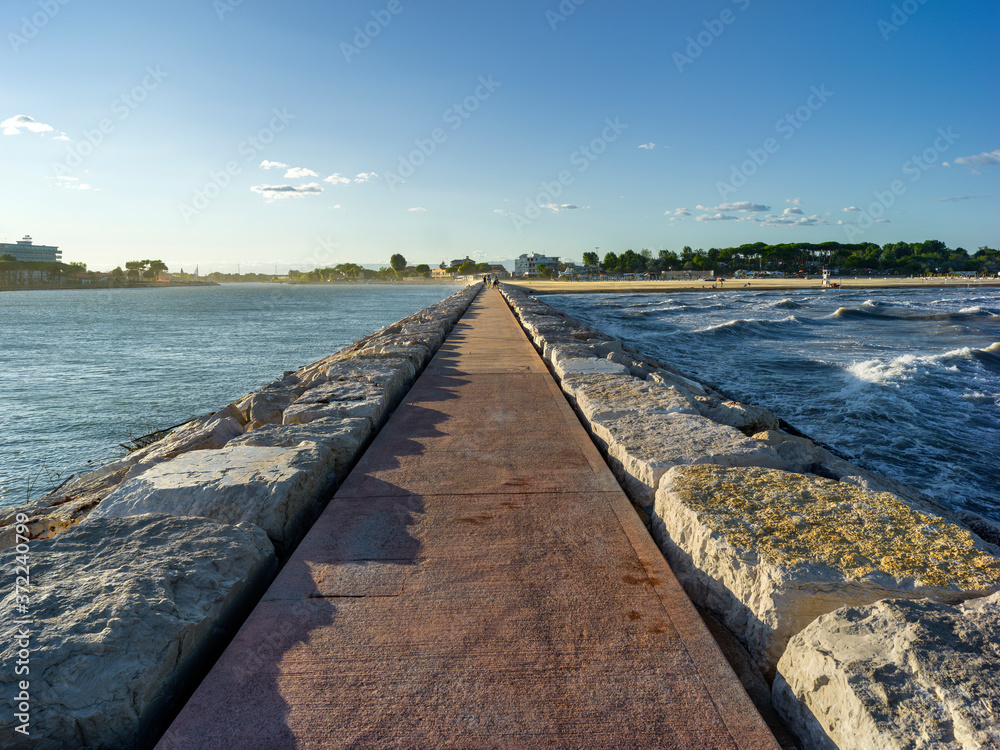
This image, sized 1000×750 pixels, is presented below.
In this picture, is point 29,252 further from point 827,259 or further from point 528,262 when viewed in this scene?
point 827,259

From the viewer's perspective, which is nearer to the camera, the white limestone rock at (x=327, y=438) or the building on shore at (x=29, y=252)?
the white limestone rock at (x=327, y=438)

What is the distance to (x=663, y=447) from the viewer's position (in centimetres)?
290

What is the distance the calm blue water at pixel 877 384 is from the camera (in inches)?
252

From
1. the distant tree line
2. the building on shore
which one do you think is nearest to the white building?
the distant tree line

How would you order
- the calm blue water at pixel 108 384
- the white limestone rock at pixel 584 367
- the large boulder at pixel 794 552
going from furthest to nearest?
1. the calm blue water at pixel 108 384
2. the white limestone rock at pixel 584 367
3. the large boulder at pixel 794 552

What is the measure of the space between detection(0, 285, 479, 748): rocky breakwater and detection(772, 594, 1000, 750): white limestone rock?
5.75 ft

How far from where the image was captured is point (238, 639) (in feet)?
5.55

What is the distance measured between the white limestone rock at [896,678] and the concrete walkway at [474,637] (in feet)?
0.52

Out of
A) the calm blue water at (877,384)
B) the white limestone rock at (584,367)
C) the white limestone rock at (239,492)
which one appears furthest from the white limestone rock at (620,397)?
the calm blue water at (877,384)

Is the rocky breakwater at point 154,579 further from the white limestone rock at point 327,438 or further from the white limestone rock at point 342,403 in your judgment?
the white limestone rock at point 342,403

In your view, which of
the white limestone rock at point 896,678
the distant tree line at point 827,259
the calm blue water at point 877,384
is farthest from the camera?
the distant tree line at point 827,259

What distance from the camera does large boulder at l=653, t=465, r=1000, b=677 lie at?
169 centimetres

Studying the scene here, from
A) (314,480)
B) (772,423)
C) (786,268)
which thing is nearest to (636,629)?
(314,480)

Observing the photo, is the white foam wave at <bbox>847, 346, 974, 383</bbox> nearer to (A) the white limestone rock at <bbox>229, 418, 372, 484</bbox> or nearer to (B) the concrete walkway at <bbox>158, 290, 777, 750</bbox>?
(B) the concrete walkway at <bbox>158, 290, 777, 750</bbox>
